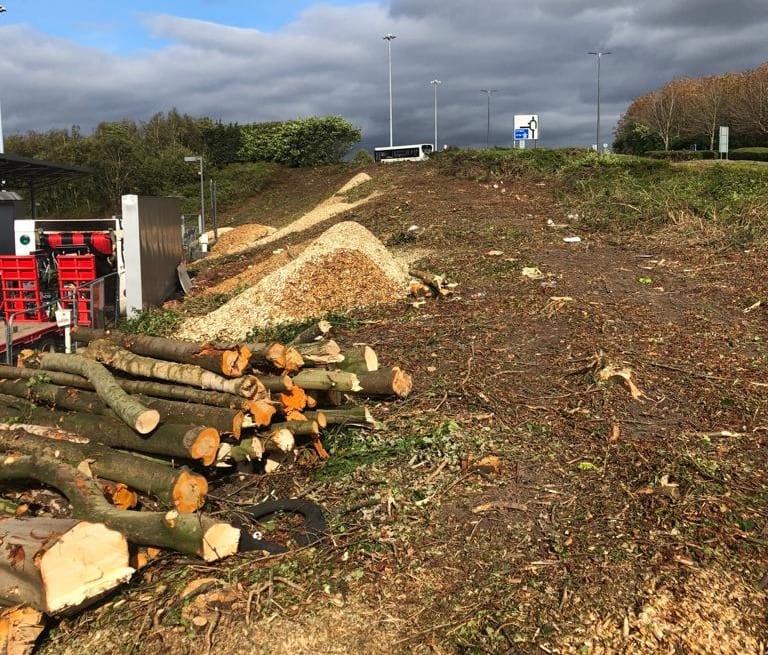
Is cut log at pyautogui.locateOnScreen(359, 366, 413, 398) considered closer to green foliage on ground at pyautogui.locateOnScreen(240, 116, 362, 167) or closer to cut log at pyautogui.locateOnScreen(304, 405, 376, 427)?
cut log at pyautogui.locateOnScreen(304, 405, 376, 427)

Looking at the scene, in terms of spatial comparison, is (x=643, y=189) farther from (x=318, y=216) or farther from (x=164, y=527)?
(x=164, y=527)

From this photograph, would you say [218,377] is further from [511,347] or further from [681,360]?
[681,360]

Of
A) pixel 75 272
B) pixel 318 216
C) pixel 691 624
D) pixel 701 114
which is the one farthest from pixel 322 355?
pixel 701 114

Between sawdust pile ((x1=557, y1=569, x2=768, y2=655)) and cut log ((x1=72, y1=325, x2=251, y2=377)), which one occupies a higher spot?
cut log ((x1=72, y1=325, x2=251, y2=377))

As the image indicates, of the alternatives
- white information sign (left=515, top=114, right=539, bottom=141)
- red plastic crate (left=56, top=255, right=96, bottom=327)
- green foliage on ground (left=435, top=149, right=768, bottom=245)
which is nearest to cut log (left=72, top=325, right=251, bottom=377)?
red plastic crate (left=56, top=255, right=96, bottom=327)

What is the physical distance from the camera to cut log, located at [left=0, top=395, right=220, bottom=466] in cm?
426

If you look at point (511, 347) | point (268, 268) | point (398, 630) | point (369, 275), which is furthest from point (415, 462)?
point (268, 268)

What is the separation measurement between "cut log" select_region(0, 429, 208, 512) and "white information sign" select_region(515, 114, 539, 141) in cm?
2590

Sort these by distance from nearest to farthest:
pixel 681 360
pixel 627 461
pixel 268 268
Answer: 1. pixel 627 461
2. pixel 681 360
3. pixel 268 268

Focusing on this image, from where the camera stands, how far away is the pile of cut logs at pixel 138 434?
10.2 feet

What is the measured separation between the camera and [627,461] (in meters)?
4.46

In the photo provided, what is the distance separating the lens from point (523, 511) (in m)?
3.92

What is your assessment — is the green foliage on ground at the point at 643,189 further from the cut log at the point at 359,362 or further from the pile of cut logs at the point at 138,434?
the pile of cut logs at the point at 138,434

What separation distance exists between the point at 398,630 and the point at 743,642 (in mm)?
1496
